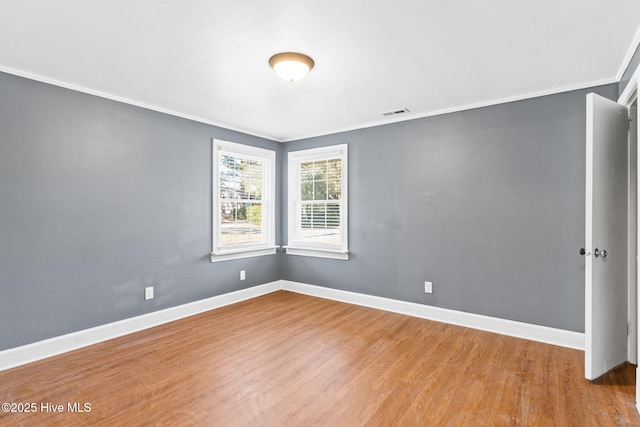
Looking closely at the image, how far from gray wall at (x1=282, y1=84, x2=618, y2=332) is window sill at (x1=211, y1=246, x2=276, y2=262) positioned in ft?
3.69

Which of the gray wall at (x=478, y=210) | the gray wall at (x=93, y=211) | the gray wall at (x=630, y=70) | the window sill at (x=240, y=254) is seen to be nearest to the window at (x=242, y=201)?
the window sill at (x=240, y=254)

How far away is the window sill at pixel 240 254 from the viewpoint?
423cm

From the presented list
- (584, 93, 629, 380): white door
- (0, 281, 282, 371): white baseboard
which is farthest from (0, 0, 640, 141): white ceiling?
(0, 281, 282, 371): white baseboard

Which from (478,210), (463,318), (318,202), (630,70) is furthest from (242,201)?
(630,70)

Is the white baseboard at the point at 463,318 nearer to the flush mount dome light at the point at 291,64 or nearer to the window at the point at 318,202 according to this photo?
the window at the point at 318,202

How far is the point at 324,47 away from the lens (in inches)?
91.3

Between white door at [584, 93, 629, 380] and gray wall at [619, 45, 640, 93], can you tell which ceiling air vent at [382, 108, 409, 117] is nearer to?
white door at [584, 93, 629, 380]

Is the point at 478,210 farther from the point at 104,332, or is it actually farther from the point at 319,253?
the point at 104,332

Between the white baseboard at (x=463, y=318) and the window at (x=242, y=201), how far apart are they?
108 cm

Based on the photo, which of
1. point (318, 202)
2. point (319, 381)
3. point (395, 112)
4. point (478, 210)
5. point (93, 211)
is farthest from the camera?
point (318, 202)

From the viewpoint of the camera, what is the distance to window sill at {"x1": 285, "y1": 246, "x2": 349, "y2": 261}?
4.58m

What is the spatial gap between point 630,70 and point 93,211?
473cm

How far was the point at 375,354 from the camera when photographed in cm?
289

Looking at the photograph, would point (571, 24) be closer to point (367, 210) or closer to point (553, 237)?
point (553, 237)
